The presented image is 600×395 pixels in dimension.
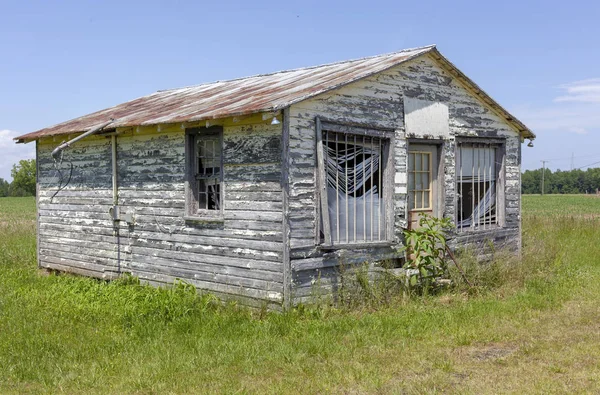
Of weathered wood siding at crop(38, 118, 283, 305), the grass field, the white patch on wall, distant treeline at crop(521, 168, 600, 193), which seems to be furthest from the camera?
distant treeline at crop(521, 168, 600, 193)

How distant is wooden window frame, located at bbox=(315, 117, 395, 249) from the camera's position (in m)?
9.45

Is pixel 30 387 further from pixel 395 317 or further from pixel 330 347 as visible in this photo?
pixel 395 317

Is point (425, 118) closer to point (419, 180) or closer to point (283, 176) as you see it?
point (419, 180)

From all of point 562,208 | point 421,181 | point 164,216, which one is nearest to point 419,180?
point 421,181

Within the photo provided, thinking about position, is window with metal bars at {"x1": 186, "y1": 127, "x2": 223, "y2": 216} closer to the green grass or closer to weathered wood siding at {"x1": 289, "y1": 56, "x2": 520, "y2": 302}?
weathered wood siding at {"x1": 289, "y1": 56, "x2": 520, "y2": 302}

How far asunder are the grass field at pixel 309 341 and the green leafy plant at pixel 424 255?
1.28 feet

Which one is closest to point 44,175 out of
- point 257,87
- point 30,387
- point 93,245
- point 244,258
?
point 93,245

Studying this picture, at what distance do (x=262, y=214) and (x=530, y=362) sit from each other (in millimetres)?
4166

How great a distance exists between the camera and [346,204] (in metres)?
10.0

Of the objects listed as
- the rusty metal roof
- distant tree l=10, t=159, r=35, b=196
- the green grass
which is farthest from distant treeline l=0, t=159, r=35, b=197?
the rusty metal roof

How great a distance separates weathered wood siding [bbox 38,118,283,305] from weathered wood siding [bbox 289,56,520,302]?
0.99 ft

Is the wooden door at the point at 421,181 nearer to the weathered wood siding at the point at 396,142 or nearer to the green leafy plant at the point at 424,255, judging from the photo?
the weathered wood siding at the point at 396,142

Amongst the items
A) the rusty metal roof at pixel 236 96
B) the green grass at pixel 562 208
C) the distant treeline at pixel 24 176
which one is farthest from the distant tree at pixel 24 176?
the rusty metal roof at pixel 236 96

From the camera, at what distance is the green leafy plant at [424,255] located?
10102mm
